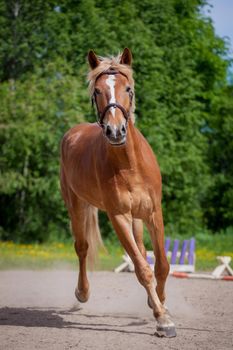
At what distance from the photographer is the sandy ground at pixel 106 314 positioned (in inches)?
236

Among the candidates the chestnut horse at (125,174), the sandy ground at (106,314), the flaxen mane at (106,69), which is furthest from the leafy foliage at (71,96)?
the flaxen mane at (106,69)

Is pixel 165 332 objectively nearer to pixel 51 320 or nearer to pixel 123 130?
pixel 51 320

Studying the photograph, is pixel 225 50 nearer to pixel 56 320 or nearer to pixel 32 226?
pixel 32 226

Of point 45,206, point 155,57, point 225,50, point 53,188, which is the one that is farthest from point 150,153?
point 225,50

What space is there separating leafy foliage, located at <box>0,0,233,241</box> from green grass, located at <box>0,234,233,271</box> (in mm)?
2080

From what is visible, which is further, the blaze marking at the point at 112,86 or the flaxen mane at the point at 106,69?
the flaxen mane at the point at 106,69

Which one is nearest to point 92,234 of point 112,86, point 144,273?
point 144,273

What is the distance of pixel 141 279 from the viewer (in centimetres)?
655

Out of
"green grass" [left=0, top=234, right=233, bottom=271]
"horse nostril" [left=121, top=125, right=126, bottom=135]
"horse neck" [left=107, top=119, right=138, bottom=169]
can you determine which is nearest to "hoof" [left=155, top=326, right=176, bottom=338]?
"horse neck" [left=107, top=119, right=138, bottom=169]

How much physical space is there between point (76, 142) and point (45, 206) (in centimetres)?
1286

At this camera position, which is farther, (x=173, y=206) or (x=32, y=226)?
(x=173, y=206)

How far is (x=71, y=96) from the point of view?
67.4 feet

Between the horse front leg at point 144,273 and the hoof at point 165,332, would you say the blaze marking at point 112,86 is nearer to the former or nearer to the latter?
the horse front leg at point 144,273

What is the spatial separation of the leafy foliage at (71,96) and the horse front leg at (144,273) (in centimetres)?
1304
